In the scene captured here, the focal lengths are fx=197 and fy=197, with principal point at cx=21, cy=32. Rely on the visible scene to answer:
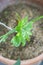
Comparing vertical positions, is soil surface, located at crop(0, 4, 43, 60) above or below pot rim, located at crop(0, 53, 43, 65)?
above

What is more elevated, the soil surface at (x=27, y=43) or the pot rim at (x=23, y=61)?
the soil surface at (x=27, y=43)

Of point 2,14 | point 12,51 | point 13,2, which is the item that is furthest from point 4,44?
point 13,2

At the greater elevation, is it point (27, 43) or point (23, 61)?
point (27, 43)

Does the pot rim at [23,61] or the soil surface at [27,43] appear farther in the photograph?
the soil surface at [27,43]

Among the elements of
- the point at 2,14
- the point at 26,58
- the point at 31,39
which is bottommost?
the point at 26,58

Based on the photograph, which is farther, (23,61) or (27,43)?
(27,43)

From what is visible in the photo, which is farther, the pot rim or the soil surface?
the soil surface

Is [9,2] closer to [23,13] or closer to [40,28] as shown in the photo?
[23,13]

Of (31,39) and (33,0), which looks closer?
(31,39)
